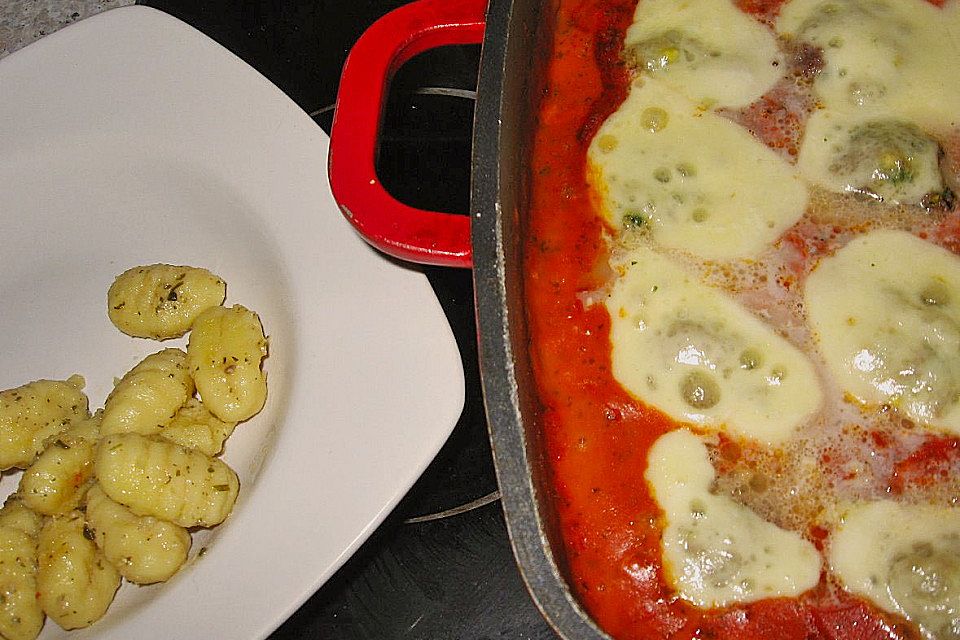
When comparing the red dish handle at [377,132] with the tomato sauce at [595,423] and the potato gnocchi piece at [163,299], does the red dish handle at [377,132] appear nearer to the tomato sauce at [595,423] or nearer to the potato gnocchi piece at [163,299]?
the tomato sauce at [595,423]

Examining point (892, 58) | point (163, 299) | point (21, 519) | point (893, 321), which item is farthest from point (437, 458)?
point (892, 58)

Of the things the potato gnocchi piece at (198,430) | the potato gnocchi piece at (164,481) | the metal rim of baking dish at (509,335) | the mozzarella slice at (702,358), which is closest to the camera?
the metal rim of baking dish at (509,335)

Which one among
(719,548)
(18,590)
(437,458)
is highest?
(719,548)

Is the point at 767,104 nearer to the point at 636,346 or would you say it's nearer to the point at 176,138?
the point at 636,346

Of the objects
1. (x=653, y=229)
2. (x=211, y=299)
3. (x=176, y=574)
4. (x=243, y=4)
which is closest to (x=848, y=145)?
(x=653, y=229)

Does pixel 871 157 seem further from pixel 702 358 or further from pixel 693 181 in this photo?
pixel 702 358

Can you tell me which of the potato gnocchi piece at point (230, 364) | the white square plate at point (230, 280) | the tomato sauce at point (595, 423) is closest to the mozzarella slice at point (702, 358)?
the tomato sauce at point (595, 423)
